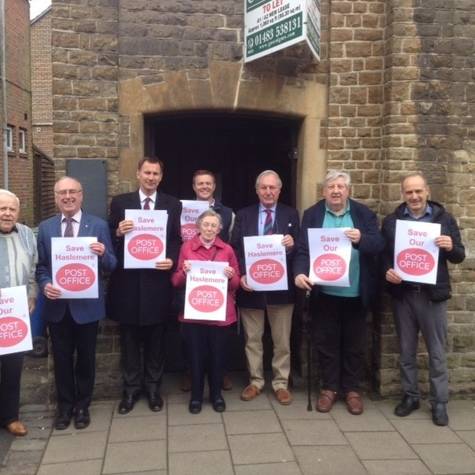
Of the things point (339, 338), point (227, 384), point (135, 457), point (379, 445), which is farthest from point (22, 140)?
point (379, 445)

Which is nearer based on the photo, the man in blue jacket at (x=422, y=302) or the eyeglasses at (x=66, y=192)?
the eyeglasses at (x=66, y=192)

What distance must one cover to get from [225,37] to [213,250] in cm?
210

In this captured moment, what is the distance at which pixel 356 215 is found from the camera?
522 cm

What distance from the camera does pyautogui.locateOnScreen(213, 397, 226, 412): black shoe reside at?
5301mm

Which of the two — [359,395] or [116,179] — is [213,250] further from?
[359,395]

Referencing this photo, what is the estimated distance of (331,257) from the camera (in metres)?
5.07

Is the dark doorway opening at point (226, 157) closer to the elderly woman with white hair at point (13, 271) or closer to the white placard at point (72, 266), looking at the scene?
the white placard at point (72, 266)

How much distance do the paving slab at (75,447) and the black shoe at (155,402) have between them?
56 centimetres

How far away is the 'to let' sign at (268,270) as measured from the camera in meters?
5.23

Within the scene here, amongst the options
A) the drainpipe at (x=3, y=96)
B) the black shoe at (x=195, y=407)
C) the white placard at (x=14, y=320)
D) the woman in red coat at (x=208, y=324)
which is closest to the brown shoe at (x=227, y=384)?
the woman in red coat at (x=208, y=324)

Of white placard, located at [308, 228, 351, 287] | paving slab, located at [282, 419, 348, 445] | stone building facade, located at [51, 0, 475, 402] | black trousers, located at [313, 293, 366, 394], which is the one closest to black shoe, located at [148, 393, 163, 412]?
stone building facade, located at [51, 0, 475, 402]

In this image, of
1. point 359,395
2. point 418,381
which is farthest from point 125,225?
point 418,381

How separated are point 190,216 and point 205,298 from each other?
0.82m

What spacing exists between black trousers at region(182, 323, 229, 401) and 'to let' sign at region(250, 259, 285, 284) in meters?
0.54
